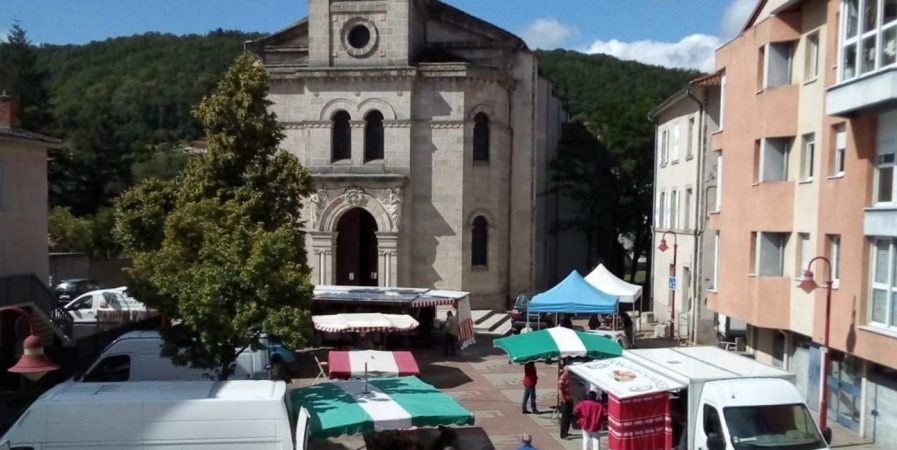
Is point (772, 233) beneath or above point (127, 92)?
beneath

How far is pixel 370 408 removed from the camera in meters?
12.6

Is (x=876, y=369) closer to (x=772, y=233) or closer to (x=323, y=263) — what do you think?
(x=772, y=233)

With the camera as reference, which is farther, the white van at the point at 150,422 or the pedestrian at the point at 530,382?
the pedestrian at the point at 530,382

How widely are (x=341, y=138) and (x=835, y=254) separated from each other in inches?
898

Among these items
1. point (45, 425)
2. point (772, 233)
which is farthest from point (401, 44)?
point (45, 425)

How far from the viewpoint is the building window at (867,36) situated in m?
14.3

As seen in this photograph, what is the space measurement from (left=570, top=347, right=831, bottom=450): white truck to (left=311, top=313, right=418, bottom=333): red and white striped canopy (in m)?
8.84

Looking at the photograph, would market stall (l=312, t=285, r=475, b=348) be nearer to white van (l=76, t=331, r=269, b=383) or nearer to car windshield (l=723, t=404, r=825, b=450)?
white van (l=76, t=331, r=269, b=383)

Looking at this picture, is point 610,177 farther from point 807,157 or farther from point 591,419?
point 591,419

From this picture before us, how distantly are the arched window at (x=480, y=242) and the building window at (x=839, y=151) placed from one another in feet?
65.3

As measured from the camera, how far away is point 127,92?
377 ft

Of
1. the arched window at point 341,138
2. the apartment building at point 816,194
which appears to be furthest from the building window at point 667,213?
the arched window at point 341,138

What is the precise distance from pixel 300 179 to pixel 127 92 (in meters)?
102

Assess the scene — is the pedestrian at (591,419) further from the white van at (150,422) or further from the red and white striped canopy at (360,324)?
the red and white striped canopy at (360,324)
